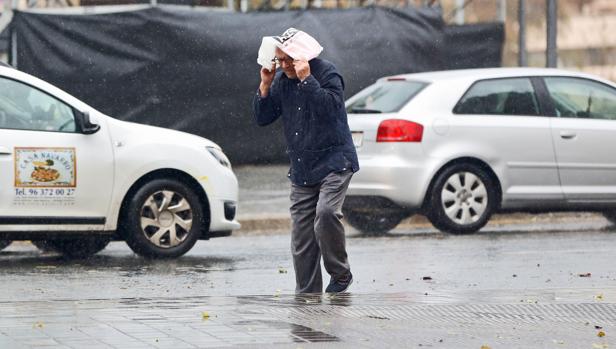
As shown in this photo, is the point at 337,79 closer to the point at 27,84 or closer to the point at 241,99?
the point at 27,84

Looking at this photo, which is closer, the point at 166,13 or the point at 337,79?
the point at 337,79

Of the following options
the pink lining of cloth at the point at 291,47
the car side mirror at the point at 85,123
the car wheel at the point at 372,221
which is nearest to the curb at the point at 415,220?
the car wheel at the point at 372,221

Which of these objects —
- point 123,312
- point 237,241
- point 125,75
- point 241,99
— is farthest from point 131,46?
point 123,312

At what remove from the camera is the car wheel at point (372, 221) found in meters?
15.3

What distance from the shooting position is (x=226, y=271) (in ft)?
37.7

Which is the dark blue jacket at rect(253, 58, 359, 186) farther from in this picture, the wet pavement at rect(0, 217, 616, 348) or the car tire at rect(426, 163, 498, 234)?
the car tire at rect(426, 163, 498, 234)

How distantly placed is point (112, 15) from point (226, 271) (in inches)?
289

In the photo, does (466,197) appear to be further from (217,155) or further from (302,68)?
(302,68)

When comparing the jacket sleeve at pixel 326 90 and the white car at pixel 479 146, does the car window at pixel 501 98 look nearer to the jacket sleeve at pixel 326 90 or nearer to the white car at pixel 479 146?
the white car at pixel 479 146

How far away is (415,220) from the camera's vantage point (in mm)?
16891

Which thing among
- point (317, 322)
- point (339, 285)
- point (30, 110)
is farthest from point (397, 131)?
point (317, 322)

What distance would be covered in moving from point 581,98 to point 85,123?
17.9ft

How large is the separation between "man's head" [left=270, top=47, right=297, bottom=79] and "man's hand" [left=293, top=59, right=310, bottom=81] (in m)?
0.09

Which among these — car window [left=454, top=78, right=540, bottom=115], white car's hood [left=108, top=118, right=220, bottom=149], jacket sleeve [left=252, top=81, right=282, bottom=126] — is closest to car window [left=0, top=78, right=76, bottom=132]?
white car's hood [left=108, top=118, right=220, bottom=149]
